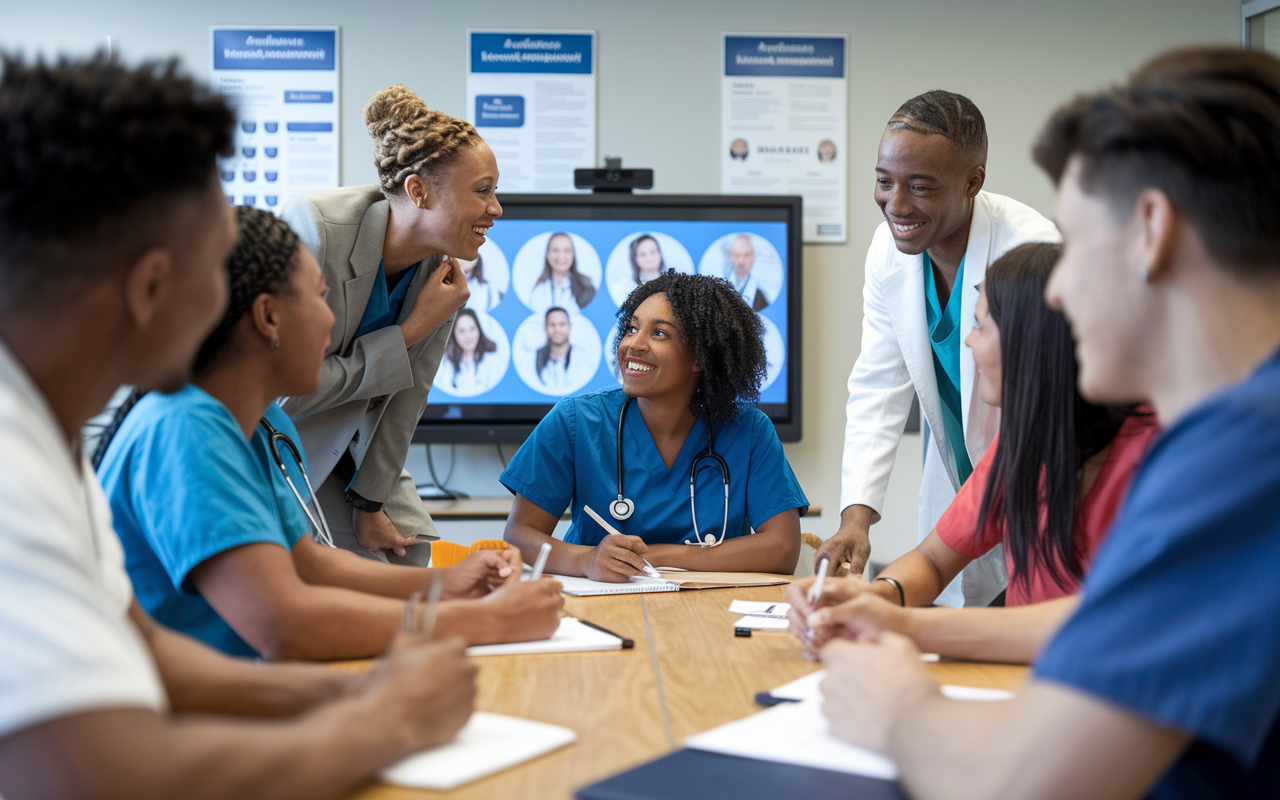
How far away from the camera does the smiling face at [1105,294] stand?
2.40 feet

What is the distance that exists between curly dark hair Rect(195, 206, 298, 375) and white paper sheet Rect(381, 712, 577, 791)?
633 millimetres

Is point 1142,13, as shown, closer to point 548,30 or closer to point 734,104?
point 734,104

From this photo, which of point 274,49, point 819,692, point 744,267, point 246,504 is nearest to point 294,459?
point 246,504

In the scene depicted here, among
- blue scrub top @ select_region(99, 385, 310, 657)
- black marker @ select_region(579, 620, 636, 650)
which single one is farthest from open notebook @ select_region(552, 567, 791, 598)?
blue scrub top @ select_region(99, 385, 310, 657)

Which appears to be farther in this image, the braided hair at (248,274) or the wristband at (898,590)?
the wristband at (898,590)

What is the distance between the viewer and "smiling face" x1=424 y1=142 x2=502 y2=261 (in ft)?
7.09

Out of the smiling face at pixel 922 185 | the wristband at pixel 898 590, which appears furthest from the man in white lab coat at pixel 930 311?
the wristband at pixel 898 590

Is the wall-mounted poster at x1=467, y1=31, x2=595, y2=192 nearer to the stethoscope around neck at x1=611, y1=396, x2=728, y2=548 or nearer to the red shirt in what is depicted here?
the stethoscope around neck at x1=611, y1=396, x2=728, y2=548

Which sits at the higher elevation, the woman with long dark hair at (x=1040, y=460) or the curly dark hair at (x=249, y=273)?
the curly dark hair at (x=249, y=273)

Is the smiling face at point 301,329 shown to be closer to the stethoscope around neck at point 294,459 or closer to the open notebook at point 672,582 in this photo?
the stethoscope around neck at point 294,459

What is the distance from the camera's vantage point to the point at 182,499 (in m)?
1.11

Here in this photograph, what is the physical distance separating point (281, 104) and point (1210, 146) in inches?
144

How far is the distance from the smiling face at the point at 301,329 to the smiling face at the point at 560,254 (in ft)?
7.92

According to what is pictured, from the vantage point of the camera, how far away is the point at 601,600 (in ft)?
5.61
